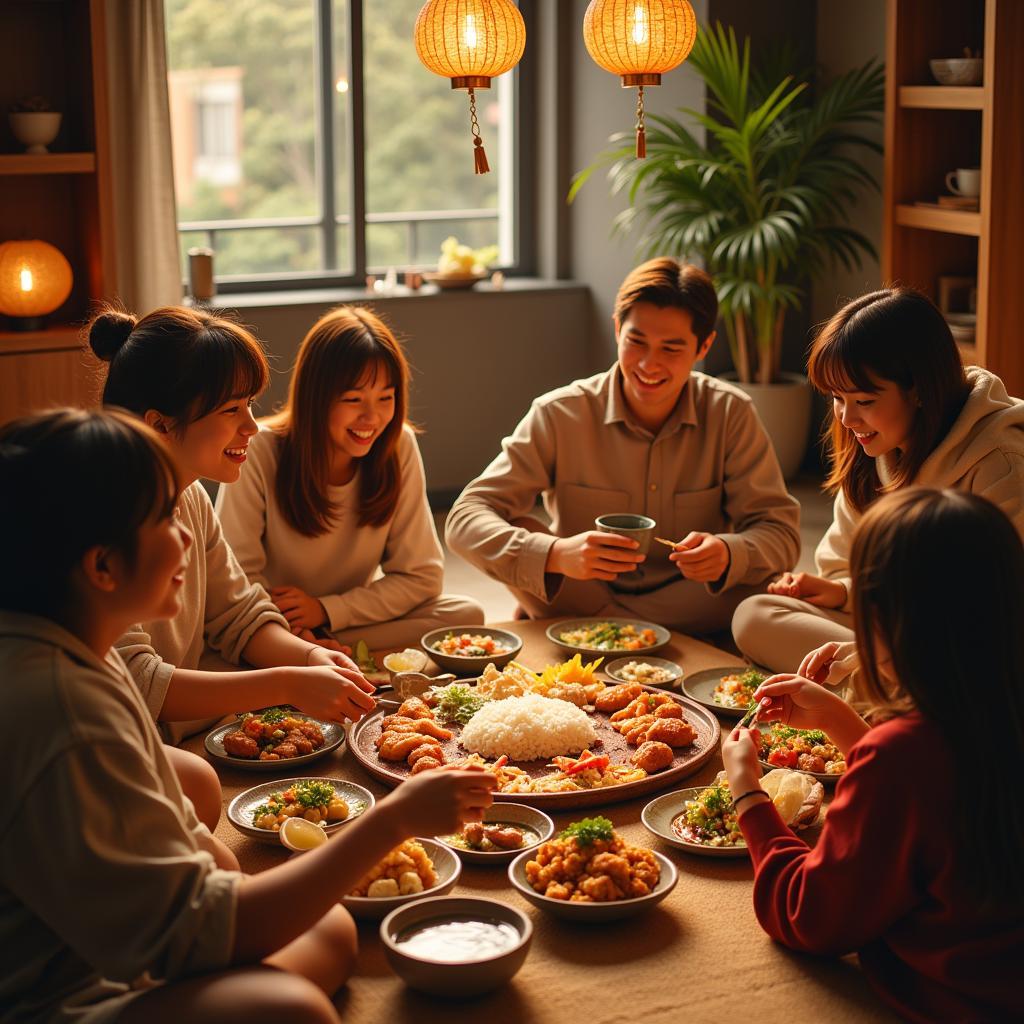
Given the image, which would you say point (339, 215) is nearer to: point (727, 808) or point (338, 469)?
point (338, 469)

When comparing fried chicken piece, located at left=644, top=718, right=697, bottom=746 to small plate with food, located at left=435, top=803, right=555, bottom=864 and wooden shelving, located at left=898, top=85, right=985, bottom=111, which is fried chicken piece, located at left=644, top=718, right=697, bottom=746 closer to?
small plate with food, located at left=435, top=803, right=555, bottom=864

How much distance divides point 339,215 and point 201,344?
4.02 meters

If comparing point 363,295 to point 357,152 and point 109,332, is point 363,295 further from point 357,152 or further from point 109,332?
point 109,332

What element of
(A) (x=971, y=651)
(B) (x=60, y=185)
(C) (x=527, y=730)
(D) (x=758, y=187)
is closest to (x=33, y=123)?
(B) (x=60, y=185)

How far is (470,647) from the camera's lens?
2910 mm

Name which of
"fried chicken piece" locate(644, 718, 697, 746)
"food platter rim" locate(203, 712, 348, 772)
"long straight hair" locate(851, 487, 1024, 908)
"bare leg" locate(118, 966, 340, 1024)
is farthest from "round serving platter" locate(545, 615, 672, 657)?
"bare leg" locate(118, 966, 340, 1024)

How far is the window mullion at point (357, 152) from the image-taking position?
19.3 feet

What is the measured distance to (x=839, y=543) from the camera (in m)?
3.11

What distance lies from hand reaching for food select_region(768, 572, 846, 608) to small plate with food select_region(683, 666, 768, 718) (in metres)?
0.29

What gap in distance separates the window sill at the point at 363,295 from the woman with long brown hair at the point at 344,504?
8.85ft

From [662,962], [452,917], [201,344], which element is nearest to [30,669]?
[452,917]

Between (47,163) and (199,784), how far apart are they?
10.1ft

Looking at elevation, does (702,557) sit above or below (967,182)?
below

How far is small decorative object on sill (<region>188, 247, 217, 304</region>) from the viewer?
5598 millimetres
